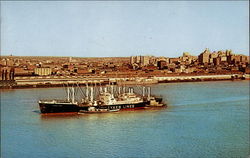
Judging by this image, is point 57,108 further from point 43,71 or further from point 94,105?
point 43,71

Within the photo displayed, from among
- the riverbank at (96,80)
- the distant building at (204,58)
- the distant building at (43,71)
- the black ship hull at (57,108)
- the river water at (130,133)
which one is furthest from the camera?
the distant building at (204,58)

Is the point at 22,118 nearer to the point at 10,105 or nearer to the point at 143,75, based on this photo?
the point at 10,105

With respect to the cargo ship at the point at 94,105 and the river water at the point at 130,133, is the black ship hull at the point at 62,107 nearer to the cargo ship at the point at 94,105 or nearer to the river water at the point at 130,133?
the cargo ship at the point at 94,105

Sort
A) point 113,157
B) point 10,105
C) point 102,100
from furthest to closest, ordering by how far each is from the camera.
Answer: point 10,105 → point 102,100 → point 113,157

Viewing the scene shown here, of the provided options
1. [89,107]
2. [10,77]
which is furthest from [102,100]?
[10,77]

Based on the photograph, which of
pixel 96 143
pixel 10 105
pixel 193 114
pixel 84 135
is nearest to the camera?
pixel 96 143

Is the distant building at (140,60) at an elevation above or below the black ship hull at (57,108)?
above

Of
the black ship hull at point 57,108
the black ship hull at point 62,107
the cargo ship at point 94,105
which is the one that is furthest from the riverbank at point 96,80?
the black ship hull at point 57,108
